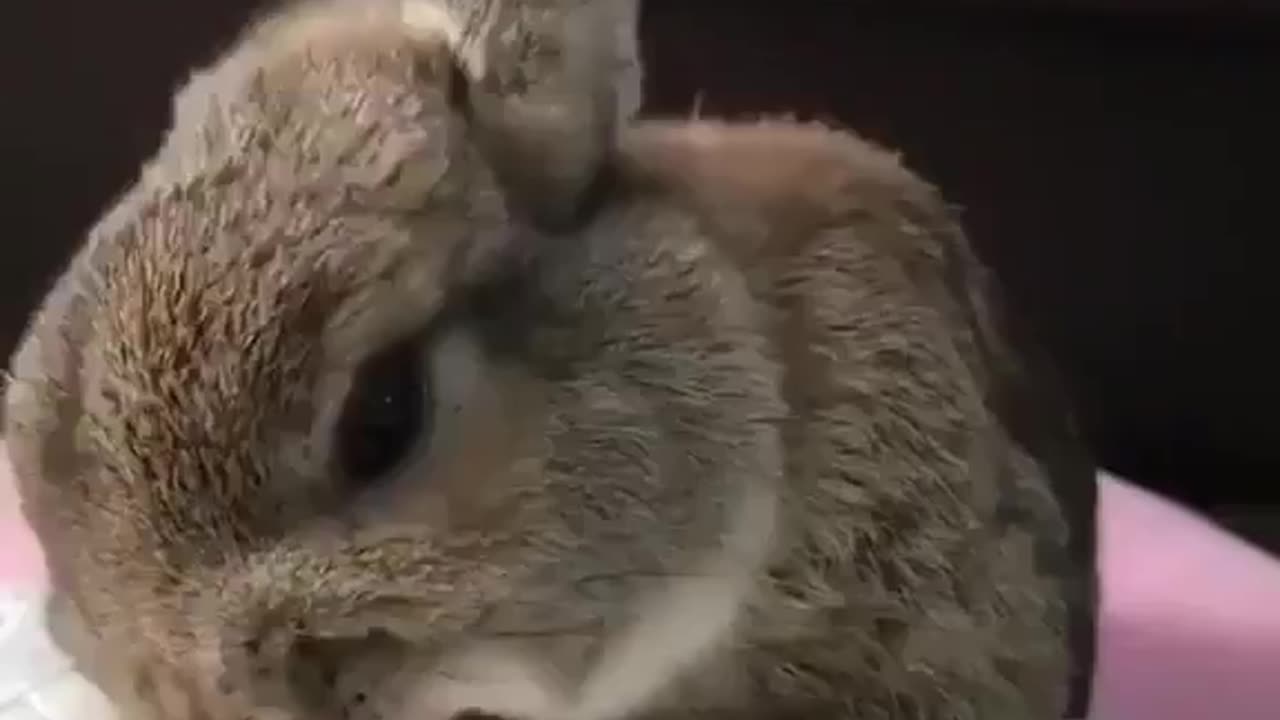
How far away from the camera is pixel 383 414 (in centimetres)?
54

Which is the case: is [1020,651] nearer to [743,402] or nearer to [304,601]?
[743,402]

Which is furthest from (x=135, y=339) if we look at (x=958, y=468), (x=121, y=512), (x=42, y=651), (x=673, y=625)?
(x=42, y=651)

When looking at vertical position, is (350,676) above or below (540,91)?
below

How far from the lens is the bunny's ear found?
582mm

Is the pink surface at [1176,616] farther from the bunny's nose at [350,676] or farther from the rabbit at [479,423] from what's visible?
the bunny's nose at [350,676]

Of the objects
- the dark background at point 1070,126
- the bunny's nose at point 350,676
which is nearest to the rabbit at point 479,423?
the bunny's nose at point 350,676

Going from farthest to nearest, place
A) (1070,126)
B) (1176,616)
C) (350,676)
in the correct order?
1. (1070,126)
2. (1176,616)
3. (350,676)

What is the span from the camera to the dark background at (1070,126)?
1255 millimetres

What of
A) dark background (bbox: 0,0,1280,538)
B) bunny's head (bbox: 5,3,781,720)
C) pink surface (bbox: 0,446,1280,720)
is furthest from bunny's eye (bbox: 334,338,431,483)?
dark background (bbox: 0,0,1280,538)

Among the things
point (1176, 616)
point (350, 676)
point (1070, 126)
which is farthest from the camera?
point (1070, 126)

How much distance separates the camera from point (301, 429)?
53 centimetres

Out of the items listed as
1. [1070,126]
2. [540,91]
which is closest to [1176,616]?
[1070,126]

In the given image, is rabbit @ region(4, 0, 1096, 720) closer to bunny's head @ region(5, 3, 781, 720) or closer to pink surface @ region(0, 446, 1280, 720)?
bunny's head @ region(5, 3, 781, 720)

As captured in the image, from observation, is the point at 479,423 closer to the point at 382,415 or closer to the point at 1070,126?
the point at 382,415
